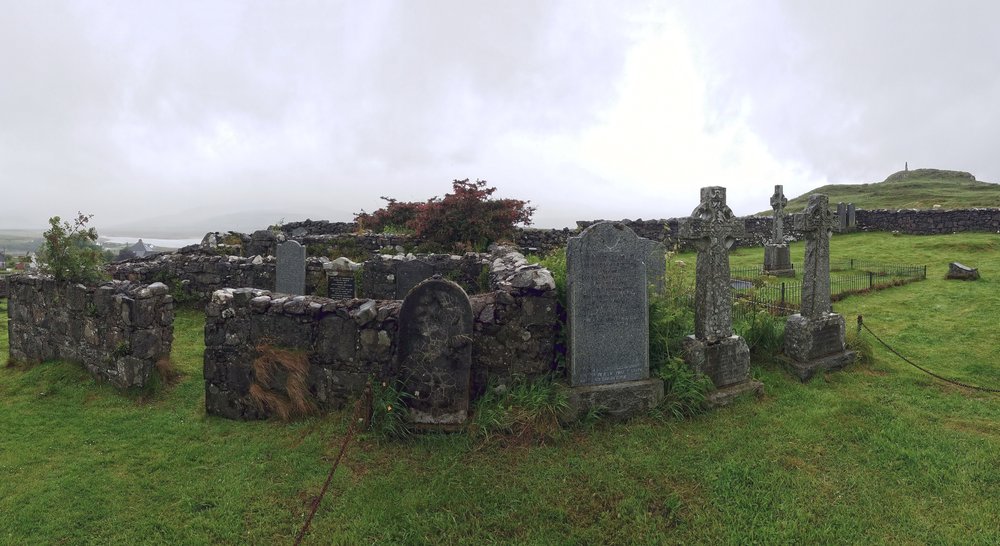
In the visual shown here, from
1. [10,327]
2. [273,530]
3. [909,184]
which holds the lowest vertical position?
[273,530]

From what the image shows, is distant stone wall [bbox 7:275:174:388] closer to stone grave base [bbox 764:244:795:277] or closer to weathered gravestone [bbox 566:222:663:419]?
weathered gravestone [bbox 566:222:663:419]

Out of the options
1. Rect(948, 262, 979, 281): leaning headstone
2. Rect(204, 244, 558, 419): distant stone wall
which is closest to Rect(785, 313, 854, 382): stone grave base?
Rect(204, 244, 558, 419): distant stone wall

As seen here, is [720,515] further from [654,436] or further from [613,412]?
[613,412]

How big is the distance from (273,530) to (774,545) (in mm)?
3858

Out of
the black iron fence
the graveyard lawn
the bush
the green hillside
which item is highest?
the green hillside

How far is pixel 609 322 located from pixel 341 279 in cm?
787

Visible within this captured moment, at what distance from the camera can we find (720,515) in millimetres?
3953

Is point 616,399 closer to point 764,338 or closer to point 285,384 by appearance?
point 764,338

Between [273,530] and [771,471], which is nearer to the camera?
[273,530]

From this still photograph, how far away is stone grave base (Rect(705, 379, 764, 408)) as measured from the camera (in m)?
5.94

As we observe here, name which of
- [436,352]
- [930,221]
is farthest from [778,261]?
[436,352]

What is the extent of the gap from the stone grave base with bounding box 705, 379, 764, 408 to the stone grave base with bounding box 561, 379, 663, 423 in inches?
25.7

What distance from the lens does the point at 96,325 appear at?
6.97m

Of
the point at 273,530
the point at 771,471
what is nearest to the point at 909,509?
the point at 771,471
